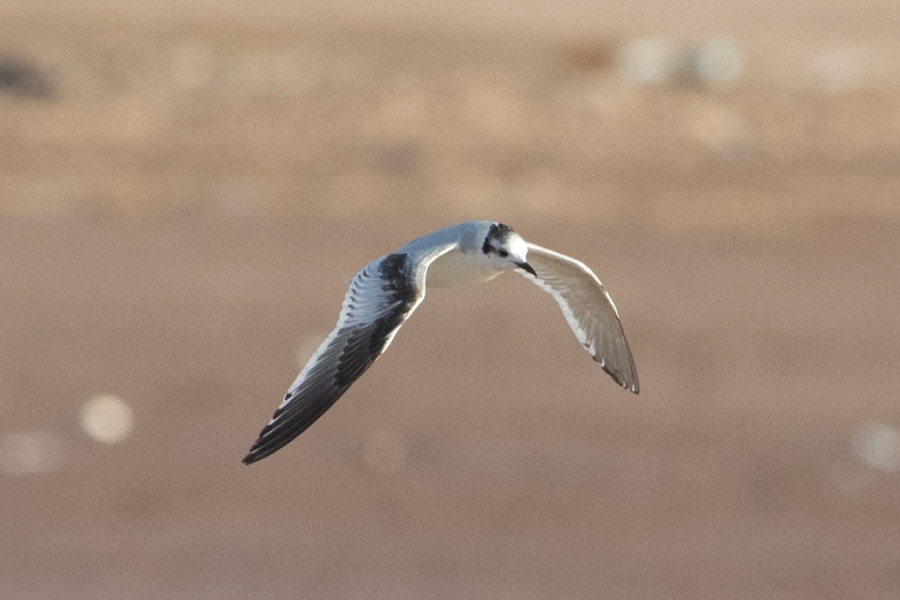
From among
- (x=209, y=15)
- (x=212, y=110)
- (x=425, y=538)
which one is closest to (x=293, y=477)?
(x=425, y=538)

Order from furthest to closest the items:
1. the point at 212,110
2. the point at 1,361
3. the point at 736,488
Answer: the point at 212,110
the point at 1,361
the point at 736,488

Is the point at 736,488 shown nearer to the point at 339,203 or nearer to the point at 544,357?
the point at 544,357

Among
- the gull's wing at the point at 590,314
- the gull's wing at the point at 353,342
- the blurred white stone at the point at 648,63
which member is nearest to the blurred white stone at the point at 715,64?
the blurred white stone at the point at 648,63

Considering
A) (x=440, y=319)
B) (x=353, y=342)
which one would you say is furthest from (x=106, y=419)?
(x=353, y=342)

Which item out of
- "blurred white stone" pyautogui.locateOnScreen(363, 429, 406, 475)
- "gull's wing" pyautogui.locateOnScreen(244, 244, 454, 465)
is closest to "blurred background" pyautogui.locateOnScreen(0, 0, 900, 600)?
"blurred white stone" pyautogui.locateOnScreen(363, 429, 406, 475)

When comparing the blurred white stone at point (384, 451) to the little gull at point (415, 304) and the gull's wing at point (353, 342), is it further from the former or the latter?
the gull's wing at point (353, 342)

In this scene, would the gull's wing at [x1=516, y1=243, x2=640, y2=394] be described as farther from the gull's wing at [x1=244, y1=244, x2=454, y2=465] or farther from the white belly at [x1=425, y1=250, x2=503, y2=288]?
the gull's wing at [x1=244, y1=244, x2=454, y2=465]

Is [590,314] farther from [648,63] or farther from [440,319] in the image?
[648,63]
